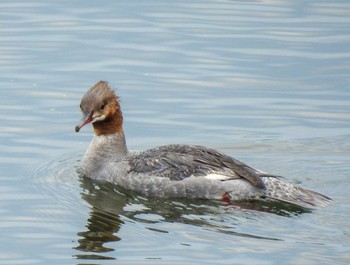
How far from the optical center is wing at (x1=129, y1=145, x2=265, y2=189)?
590 inches

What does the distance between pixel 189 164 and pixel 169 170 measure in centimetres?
25

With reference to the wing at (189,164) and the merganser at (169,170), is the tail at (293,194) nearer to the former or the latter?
the merganser at (169,170)

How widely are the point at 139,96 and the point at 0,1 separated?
5673 millimetres

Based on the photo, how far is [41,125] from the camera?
17438 millimetres

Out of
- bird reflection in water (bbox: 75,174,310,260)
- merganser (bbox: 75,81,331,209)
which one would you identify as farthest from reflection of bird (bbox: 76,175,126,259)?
merganser (bbox: 75,81,331,209)

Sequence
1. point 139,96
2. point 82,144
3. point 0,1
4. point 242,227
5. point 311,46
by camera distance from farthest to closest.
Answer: point 0,1
point 311,46
point 139,96
point 82,144
point 242,227

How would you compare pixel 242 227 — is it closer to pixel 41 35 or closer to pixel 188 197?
pixel 188 197

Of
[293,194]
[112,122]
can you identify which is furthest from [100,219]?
[112,122]

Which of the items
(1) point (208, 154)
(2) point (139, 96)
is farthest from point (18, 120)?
(1) point (208, 154)

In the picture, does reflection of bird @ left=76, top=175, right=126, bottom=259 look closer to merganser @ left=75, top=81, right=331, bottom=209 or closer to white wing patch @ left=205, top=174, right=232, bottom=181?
merganser @ left=75, top=81, right=331, bottom=209

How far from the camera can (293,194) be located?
48.3ft

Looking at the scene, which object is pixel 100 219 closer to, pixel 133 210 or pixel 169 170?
pixel 133 210

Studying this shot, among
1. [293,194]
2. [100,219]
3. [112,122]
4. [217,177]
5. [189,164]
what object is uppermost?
[112,122]

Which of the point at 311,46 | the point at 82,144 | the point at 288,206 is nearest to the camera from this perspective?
the point at 288,206
